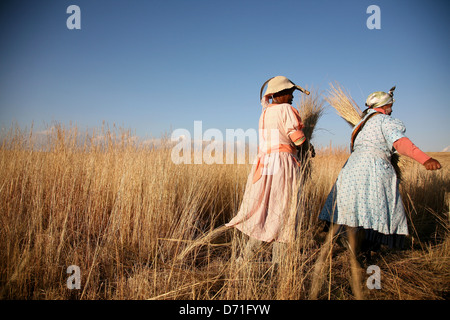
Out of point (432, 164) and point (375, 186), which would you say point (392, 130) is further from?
point (375, 186)

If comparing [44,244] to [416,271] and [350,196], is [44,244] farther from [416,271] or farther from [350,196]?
[416,271]

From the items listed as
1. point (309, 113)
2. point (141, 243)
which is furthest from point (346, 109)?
point (141, 243)

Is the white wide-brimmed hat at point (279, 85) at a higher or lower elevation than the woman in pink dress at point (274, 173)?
higher

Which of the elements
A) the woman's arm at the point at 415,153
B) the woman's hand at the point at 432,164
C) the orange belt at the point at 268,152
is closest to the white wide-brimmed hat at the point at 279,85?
the orange belt at the point at 268,152

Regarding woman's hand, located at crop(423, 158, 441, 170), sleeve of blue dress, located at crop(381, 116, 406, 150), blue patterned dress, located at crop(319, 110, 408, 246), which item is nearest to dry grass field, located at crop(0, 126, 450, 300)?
blue patterned dress, located at crop(319, 110, 408, 246)

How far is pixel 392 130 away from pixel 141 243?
238cm

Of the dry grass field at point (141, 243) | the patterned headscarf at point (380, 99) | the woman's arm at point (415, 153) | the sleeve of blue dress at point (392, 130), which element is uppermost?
the patterned headscarf at point (380, 99)

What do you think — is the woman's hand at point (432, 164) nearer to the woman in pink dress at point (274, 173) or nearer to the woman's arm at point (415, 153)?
the woman's arm at point (415, 153)

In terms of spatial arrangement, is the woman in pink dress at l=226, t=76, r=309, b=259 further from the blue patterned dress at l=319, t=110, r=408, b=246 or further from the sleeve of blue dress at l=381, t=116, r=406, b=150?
the sleeve of blue dress at l=381, t=116, r=406, b=150

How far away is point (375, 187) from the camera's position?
5.85 feet

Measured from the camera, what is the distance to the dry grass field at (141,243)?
1.37 m

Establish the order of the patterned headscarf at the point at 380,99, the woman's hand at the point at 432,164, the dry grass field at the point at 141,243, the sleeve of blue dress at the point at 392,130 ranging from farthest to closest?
the patterned headscarf at the point at 380,99 → the sleeve of blue dress at the point at 392,130 → the woman's hand at the point at 432,164 → the dry grass field at the point at 141,243

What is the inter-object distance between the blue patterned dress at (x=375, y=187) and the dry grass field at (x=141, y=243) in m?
0.29
